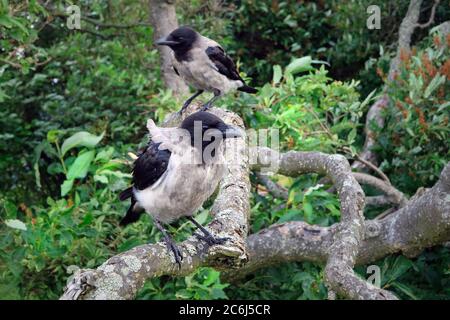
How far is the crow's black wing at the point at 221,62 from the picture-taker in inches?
198

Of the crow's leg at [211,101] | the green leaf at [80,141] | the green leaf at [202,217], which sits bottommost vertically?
the green leaf at [202,217]

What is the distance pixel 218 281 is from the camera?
4160 millimetres

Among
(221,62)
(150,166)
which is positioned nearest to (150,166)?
(150,166)

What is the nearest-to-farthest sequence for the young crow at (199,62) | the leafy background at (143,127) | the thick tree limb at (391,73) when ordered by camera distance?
1. the leafy background at (143,127)
2. the young crow at (199,62)
3. the thick tree limb at (391,73)

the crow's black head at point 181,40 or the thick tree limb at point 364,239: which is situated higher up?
the crow's black head at point 181,40

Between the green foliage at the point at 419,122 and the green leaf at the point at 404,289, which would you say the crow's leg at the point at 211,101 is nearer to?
the green foliage at the point at 419,122

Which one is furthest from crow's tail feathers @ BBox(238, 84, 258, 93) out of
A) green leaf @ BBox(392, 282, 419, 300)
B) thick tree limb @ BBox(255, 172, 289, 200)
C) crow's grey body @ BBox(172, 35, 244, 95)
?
green leaf @ BBox(392, 282, 419, 300)

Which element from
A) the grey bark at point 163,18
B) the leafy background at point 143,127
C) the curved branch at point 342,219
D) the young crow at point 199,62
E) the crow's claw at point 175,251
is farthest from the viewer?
the grey bark at point 163,18

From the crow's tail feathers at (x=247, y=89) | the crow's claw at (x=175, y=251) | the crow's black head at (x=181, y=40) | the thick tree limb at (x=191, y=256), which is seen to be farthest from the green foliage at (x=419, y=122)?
the crow's claw at (x=175, y=251)

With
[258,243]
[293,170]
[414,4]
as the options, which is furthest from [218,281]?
[414,4]

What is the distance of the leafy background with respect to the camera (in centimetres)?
443

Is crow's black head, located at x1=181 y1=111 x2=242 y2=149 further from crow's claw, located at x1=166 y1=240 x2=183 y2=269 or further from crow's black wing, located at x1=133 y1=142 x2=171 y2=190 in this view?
crow's claw, located at x1=166 y1=240 x2=183 y2=269

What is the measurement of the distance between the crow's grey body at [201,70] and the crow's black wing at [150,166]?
1.68 m
